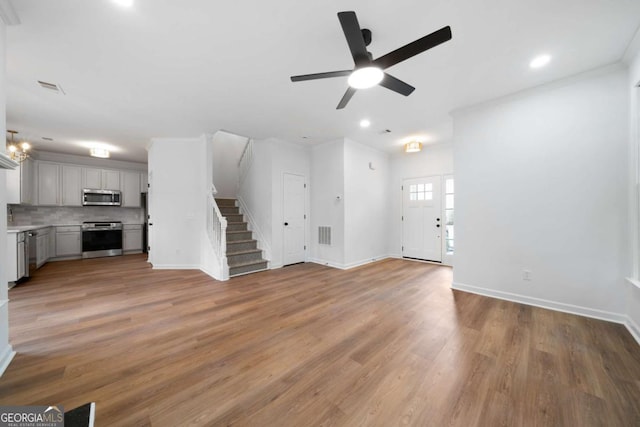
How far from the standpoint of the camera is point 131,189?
6891 mm

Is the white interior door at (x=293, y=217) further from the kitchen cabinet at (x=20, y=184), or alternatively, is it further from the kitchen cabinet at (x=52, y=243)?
the kitchen cabinet at (x=52, y=243)

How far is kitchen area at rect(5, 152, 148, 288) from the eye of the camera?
530 cm

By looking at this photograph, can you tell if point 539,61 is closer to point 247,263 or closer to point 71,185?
point 247,263

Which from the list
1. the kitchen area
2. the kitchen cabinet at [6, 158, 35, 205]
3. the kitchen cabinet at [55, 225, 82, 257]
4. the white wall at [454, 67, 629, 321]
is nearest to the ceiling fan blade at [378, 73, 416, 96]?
the white wall at [454, 67, 629, 321]

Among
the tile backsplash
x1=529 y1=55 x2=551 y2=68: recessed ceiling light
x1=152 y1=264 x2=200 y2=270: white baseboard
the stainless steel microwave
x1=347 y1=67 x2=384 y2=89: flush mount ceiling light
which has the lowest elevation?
x1=152 y1=264 x2=200 y2=270: white baseboard

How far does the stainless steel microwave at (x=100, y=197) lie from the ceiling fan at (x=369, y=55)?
23.8 ft

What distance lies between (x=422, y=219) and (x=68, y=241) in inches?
363

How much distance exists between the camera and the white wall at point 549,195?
2.58 m

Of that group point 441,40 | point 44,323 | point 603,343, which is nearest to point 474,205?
point 603,343

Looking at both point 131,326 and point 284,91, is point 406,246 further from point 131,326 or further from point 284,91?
point 131,326

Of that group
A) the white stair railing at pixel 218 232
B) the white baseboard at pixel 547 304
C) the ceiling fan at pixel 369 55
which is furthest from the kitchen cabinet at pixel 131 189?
the white baseboard at pixel 547 304

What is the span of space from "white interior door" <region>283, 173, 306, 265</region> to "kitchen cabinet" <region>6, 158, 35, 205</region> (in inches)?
224

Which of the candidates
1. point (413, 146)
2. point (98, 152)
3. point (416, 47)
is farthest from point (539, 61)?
point (98, 152)

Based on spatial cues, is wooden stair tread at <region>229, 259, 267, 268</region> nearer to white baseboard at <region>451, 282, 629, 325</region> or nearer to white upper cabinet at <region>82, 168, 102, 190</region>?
white baseboard at <region>451, 282, 629, 325</region>
